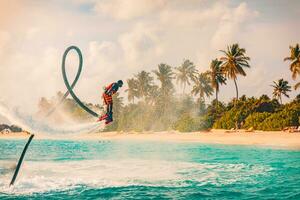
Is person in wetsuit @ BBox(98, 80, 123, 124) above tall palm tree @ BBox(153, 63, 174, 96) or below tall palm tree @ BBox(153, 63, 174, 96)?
below

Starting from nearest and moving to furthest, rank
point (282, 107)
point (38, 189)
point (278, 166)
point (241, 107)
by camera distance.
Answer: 1. point (38, 189)
2. point (278, 166)
3. point (282, 107)
4. point (241, 107)

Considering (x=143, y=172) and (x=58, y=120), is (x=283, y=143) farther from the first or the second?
(x=58, y=120)

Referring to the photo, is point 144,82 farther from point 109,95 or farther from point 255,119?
point 109,95

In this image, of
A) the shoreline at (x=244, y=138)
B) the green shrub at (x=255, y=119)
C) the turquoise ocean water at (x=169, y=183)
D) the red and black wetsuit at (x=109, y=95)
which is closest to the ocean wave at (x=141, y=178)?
the turquoise ocean water at (x=169, y=183)

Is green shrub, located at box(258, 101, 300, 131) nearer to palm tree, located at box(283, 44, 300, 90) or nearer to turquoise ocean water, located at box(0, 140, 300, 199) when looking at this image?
palm tree, located at box(283, 44, 300, 90)

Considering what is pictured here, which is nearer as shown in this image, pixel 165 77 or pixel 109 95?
pixel 109 95

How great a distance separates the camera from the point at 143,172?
24.2 meters

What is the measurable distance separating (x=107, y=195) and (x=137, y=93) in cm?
8214

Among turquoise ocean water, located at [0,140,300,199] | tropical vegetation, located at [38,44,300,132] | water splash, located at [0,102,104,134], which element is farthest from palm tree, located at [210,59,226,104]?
water splash, located at [0,102,104,134]

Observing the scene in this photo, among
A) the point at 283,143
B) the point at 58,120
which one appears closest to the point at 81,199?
the point at 58,120

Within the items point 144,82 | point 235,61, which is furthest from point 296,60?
point 144,82

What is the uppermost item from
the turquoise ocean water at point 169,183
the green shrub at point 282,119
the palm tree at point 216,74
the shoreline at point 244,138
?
the palm tree at point 216,74

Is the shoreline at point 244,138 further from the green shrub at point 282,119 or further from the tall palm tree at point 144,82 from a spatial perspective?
the tall palm tree at point 144,82

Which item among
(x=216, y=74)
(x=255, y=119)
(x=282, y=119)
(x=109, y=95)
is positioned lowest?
(x=282, y=119)
